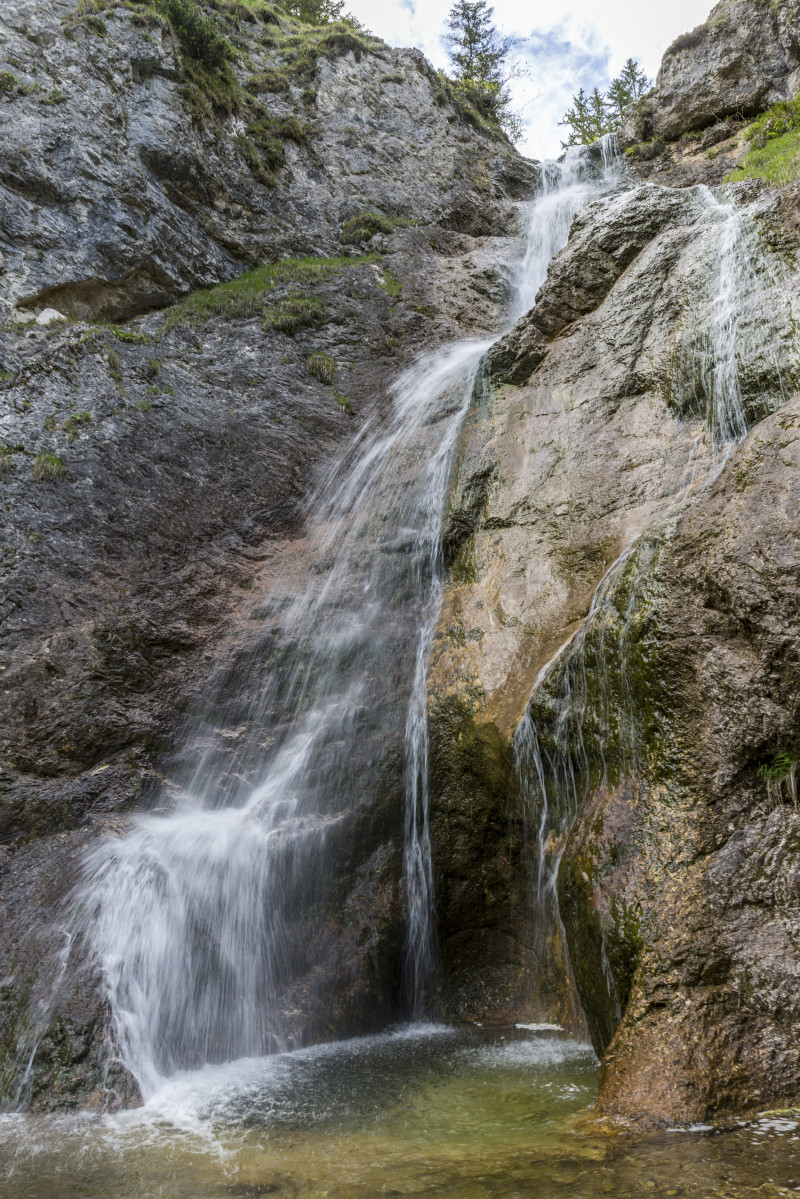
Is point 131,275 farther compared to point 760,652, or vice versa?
point 131,275

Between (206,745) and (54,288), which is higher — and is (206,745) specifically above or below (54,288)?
below

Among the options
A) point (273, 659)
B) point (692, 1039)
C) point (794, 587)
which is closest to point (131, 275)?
point (273, 659)

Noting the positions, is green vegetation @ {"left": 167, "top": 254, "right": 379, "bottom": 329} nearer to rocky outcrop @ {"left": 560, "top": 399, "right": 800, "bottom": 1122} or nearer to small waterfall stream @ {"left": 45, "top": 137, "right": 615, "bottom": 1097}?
small waterfall stream @ {"left": 45, "top": 137, "right": 615, "bottom": 1097}

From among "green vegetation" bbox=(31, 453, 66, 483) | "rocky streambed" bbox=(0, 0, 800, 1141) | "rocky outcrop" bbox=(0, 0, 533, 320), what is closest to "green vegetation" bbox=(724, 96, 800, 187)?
"rocky streambed" bbox=(0, 0, 800, 1141)

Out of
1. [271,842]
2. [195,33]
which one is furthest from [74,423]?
[195,33]

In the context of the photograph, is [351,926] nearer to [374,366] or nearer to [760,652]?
[760,652]

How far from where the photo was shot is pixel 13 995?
16.5 feet

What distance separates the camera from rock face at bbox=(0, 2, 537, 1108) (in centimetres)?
608

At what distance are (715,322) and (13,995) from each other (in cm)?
870

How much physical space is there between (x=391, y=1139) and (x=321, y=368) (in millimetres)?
11210

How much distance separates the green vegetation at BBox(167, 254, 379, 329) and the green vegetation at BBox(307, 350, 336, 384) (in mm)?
1512

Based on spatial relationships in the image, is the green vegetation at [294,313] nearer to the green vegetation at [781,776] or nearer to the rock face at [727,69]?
the rock face at [727,69]

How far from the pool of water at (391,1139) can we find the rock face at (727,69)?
17815 mm

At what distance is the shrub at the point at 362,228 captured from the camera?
16344mm
